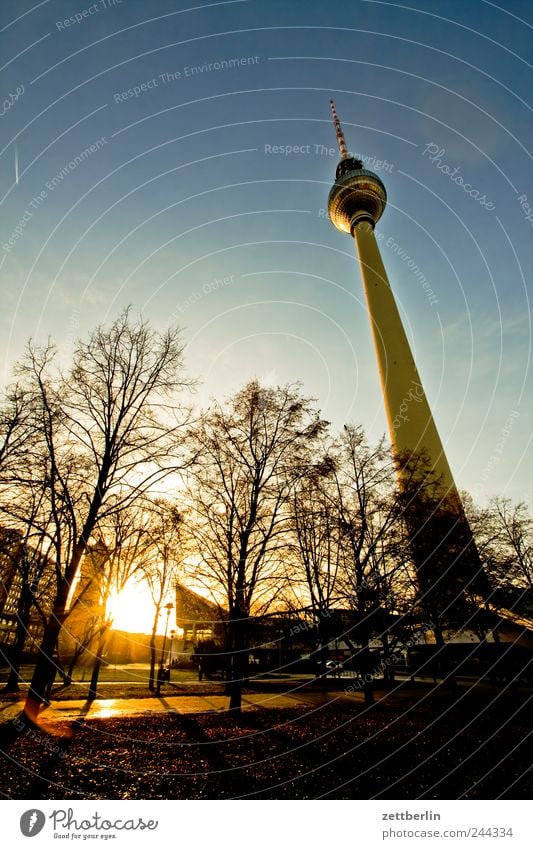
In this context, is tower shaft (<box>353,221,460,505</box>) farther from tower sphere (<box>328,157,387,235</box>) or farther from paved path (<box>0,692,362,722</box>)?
paved path (<box>0,692,362,722</box>)

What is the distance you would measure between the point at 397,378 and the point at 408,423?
6.72 meters

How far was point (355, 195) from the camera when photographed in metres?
69.1

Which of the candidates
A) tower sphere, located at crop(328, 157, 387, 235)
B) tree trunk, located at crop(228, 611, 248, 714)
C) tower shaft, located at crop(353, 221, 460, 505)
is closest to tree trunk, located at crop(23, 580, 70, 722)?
tree trunk, located at crop(228, 611, 248, 714)

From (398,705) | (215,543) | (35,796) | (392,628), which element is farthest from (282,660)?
(35,796)

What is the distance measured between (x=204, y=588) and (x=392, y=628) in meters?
8.54

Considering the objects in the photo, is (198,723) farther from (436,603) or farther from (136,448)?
(436,603)

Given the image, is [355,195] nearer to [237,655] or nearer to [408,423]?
[408,423]
